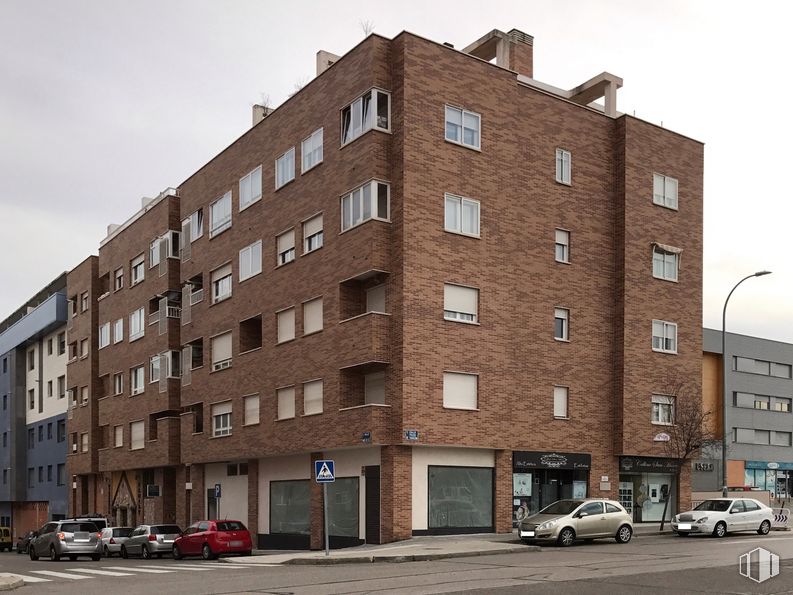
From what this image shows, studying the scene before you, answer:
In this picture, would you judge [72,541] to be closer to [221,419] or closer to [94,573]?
[221,419]

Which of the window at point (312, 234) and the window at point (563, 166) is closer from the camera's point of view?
the window at point (312, 234)

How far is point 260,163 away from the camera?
129ft

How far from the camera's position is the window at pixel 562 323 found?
115ft

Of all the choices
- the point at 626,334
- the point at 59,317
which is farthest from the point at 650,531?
the point at 59,317

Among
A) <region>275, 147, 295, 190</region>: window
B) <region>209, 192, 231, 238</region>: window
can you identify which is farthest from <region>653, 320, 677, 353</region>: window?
<region>209, 192, 231, 238</region>: window

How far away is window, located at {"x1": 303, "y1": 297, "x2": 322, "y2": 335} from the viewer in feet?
112

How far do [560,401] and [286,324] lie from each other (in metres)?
10.5

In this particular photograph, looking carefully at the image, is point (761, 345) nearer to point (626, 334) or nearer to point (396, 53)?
point (626, 334)

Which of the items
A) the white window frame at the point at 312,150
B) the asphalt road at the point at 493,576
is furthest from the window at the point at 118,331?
the asphalt road at the point at 493,576

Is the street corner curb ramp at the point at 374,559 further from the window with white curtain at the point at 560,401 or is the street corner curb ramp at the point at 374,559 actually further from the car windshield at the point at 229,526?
the window with white curtain at the point at 560,401

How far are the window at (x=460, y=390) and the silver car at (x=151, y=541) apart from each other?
11.6 metres

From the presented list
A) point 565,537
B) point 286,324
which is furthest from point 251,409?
point 565,537

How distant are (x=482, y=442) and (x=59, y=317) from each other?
4284 cm

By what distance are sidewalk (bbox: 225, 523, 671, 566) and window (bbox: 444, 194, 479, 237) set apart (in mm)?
9882
